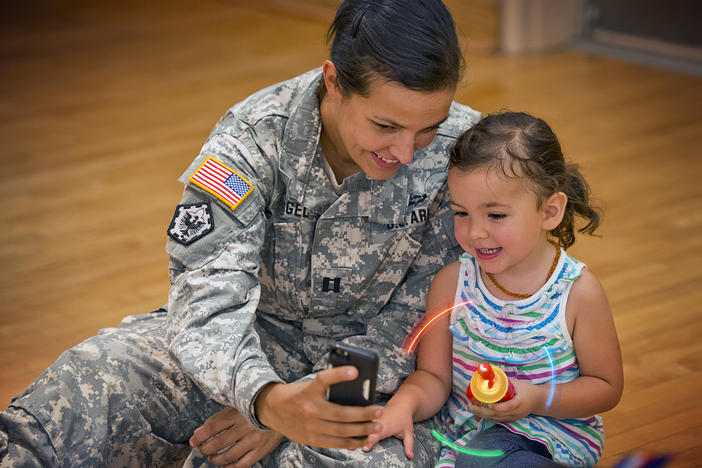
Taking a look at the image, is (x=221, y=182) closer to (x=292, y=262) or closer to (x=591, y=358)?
(x=292, y=262)

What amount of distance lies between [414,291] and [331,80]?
0.50 metres

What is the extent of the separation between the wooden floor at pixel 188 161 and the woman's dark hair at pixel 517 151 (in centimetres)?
67

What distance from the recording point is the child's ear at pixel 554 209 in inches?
69.6

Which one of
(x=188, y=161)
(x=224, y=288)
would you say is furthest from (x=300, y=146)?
(x=188, y=161)

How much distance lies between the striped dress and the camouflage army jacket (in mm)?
177

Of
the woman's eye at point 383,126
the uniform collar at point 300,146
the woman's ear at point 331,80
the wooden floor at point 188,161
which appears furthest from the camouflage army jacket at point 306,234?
the wooden floor at point 188,161

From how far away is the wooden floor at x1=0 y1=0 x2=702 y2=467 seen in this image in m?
2.54

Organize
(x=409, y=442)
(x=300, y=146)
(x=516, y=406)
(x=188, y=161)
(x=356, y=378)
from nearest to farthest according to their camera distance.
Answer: (x=356, y=378) → (x=516, y=406) → (x=409, y=442) → (x=300, y=146) → (x=188, y=161)

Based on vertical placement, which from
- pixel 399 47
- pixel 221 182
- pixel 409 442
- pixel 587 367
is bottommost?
pixel 409 442

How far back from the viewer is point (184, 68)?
5414 millimetres

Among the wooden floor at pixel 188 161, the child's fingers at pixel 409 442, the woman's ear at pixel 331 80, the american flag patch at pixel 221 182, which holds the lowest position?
the wooden floor at pixel 188 161

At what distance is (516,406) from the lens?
1.65 m

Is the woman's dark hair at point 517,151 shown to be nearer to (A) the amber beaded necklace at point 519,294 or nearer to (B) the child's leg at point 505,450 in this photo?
(A) the amber beaded necklace at point 519,294

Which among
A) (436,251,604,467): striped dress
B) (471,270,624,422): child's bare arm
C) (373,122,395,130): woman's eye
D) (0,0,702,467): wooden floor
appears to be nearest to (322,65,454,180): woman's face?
(373,122,395,130): woman's eye
